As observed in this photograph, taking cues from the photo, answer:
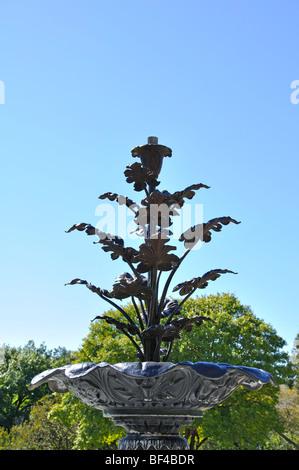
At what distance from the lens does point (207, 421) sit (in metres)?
22.0

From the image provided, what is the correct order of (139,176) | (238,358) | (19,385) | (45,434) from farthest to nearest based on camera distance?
(19,385)
(45,434)
(238,358)
(139,176)

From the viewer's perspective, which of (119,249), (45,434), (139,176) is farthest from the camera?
(45,434)

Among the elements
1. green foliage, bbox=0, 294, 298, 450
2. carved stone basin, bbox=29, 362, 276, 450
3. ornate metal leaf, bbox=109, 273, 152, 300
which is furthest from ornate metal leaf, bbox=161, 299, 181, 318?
green foliage, bbox=0, 294, 298, 450

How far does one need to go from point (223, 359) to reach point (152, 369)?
1903cm

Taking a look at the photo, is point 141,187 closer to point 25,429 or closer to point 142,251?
point 142,251

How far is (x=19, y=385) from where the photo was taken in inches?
1575

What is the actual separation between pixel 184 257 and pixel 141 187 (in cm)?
109

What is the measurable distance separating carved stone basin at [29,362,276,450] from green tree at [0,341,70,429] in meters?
34.6

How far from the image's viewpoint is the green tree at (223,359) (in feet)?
72.4

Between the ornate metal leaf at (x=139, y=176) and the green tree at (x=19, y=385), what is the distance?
34389mm

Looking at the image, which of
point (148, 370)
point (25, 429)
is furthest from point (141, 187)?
point (25, 429)

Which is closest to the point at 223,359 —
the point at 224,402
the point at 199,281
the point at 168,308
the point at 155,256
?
the point at 224,402

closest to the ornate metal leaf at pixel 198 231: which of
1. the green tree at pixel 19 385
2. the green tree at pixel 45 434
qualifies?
the green tree at pixel 45 434

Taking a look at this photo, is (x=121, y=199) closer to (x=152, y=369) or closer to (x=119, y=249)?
(x=119, y=249)
